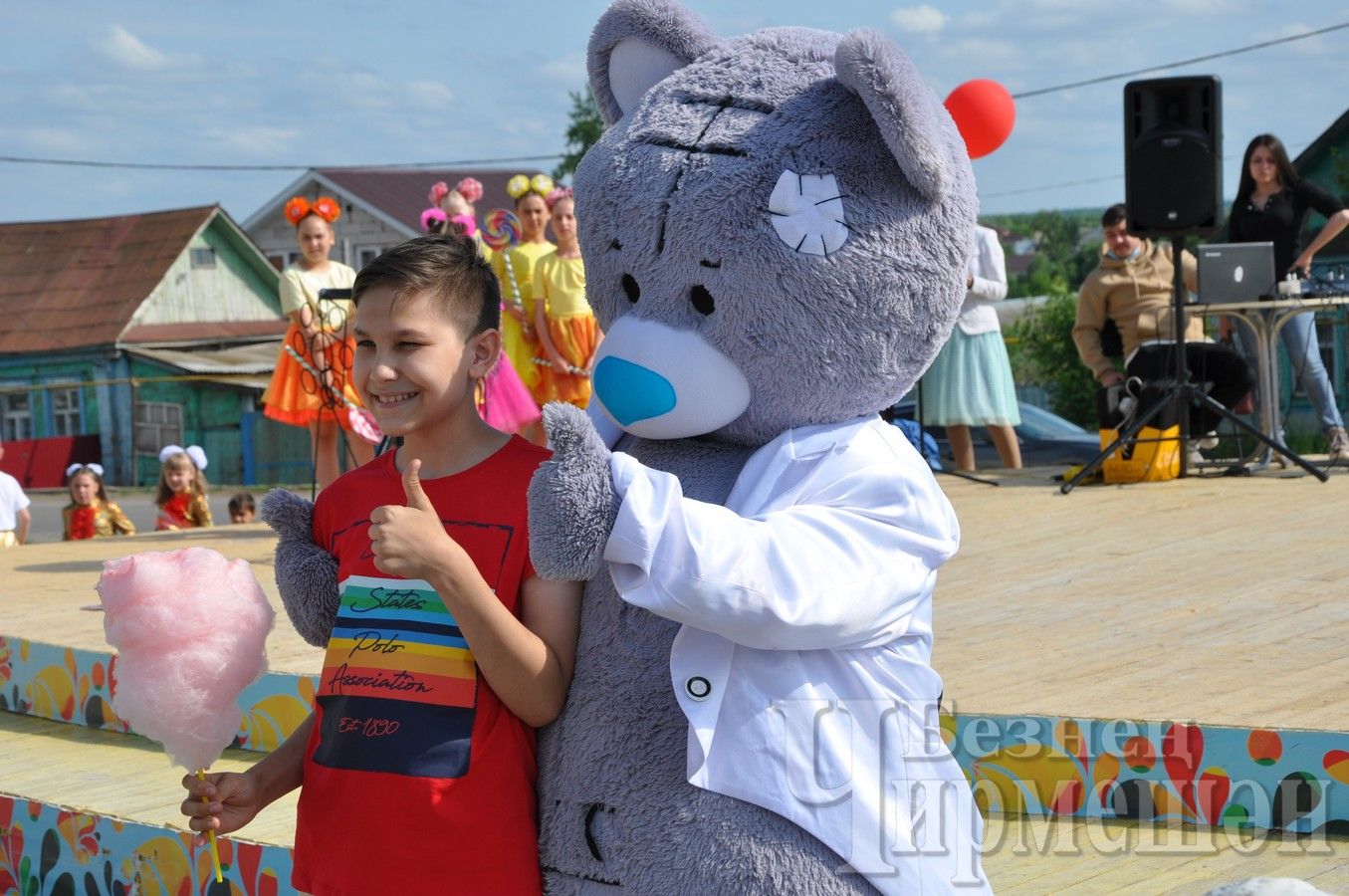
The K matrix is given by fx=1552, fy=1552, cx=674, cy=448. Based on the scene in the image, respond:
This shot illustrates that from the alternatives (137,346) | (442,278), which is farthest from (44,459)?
(442,278)

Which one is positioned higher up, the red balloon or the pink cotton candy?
the red balloon

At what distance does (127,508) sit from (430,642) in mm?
20531

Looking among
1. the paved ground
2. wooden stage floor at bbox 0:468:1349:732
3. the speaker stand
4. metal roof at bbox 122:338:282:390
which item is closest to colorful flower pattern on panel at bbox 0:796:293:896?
wooden stage floor at bbox 0:468:1349:732

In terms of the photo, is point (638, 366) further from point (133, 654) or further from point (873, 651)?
point (133, 654)

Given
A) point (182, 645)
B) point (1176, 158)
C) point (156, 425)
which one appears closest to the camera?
point (182, 645)

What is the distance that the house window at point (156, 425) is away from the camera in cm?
2833

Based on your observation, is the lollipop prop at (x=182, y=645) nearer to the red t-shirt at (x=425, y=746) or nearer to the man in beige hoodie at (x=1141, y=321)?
the red t-shirt at (x=425, y=746)

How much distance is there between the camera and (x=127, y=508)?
21266 millimetres

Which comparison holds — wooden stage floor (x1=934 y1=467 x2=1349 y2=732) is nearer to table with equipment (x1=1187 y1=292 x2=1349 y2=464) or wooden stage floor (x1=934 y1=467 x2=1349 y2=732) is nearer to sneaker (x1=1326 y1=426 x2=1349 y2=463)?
table with equipment (x1=1187 y1=292 x2=1349 y2=464)

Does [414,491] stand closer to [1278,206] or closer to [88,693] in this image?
[88,693]

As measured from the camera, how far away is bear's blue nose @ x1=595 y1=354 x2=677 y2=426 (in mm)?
1990

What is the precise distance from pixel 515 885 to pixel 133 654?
0.63m

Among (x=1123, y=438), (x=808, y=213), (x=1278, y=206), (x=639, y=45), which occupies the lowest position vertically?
(x=1123, y=438)

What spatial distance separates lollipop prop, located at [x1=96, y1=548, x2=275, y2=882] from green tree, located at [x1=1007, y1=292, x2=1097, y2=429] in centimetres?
2142
